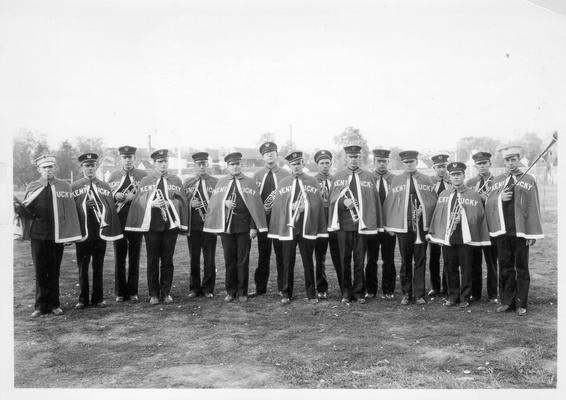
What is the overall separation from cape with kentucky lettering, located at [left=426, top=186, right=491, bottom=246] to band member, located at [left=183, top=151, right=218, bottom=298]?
2.60 m

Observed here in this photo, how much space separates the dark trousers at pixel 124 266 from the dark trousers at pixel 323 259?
2085 mm

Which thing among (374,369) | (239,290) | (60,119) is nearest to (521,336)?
(374,369)

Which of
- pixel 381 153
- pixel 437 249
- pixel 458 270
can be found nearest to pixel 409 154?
pixel 381 153

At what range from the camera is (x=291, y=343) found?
4.67 metres

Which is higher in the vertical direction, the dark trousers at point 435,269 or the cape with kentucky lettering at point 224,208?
the cape with kentucky lettering at point 224,208

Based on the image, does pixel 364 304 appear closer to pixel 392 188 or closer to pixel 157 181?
pixel 392 188

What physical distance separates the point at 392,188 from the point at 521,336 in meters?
2.02

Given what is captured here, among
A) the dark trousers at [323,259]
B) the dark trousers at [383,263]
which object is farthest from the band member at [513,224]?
the dark trousers at [323,259]

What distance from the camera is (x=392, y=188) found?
19.0 feet

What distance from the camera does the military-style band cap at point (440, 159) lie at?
5.79 meters

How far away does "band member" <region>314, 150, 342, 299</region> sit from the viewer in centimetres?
588

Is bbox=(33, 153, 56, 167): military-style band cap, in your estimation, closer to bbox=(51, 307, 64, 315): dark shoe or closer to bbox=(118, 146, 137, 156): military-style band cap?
A: bbox=(118, 146, 137, 156): military-style band cap

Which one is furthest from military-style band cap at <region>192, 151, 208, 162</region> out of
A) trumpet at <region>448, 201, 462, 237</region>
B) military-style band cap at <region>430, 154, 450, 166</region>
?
trumpet at <region>448, 201, 462, 237</region>

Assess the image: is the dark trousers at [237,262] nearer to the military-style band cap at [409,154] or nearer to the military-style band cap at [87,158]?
the military-style band cap at [87,158]
